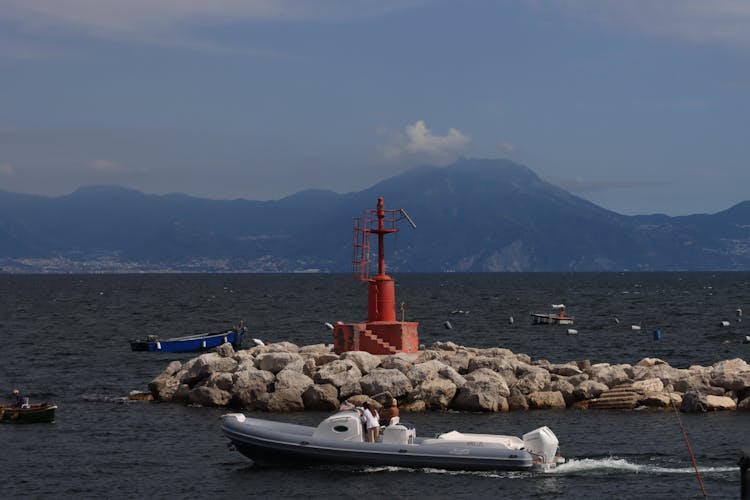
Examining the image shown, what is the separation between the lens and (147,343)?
2520 inches

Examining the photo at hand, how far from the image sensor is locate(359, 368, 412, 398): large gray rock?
35844mm

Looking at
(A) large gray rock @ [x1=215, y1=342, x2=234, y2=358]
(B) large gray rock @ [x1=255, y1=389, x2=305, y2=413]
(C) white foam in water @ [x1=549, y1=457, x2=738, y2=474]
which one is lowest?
(C) white foam in water @ [x1=549, y1=457, x2=738, y2=474]

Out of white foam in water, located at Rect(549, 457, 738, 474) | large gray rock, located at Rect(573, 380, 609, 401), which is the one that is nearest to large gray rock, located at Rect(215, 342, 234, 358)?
large gray rock, located at Rect(573, 380, 609, 401)

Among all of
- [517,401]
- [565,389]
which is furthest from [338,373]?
[565,389]

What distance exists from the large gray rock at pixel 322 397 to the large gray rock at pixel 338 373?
286 millimetres

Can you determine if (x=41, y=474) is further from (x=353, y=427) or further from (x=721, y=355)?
(x=721, y=355)

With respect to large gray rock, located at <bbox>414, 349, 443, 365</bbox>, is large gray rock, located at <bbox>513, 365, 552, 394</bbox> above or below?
below

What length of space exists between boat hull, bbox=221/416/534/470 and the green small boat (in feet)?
30.4

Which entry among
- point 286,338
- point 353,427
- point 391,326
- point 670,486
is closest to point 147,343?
point 286,338

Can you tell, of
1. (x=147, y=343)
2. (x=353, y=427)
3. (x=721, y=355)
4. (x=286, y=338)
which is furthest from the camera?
(x=286, y=338)

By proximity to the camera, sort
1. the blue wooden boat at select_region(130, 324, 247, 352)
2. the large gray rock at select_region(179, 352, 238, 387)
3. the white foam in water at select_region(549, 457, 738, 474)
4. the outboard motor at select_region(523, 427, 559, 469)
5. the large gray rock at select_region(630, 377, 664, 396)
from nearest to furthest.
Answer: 1. the outboard motor at select_region(523, 427, 559, 469)
2. the white foam in water at select_region(549, 457, 738, 474)
3. the large gray rock at select_region(630, 377, 664, 396)
4. the large gray rock at select_region(179, 352, 238, 387)
5. the blue wooden boat at select_region(130, 324, 247, 352)

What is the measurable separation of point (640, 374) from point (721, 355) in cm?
2195

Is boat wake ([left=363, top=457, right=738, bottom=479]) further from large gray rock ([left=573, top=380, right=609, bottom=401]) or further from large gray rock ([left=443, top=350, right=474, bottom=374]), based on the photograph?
large gray rock ([left=443, top=350, right=474, bottom=374])

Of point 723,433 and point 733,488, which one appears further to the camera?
point 723,433
